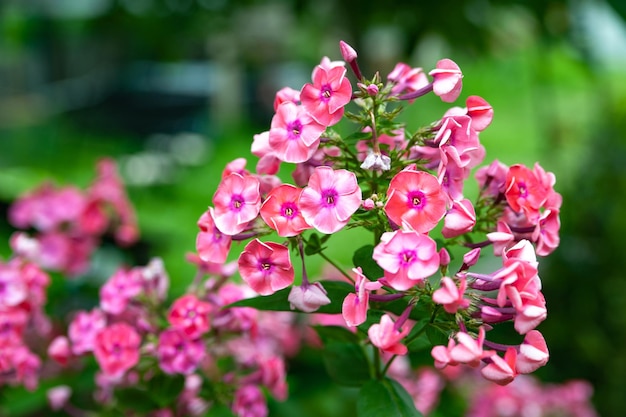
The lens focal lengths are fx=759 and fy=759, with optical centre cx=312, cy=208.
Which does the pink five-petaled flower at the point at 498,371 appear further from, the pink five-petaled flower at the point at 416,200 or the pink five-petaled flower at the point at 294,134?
the pink five-petaled flower at the point at 294,134

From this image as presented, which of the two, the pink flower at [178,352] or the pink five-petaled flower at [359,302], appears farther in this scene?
the pink flower at [178,352]

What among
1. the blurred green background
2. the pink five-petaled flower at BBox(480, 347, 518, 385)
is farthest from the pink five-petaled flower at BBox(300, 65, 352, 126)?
the blurred green background

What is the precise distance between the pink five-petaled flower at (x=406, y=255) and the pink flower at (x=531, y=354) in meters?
0.11

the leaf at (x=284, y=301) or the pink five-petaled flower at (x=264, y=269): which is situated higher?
the pink five-petaled flower at (x=264, y=269)

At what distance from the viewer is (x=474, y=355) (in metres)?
0.59

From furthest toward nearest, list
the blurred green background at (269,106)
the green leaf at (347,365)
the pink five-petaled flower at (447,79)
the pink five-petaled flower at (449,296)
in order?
the blurred green background at (269,106) < the green leaf at (347,365) < the pink five-petaled flower at (447,79) < the pink five-petaled flower at (449,296)

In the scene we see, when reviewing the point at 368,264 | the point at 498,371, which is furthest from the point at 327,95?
the point at 498,371

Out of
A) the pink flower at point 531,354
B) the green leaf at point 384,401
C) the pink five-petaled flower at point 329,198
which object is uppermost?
the pink five-petaled flower at point 329,198

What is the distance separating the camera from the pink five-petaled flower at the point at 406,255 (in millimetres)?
608

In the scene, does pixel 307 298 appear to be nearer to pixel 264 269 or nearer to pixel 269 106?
pixel 264 269

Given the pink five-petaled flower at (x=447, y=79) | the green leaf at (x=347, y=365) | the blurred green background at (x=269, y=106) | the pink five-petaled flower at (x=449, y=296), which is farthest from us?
the blurred green background at (x=269, y=106)

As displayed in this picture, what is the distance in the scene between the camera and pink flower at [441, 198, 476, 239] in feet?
2.13

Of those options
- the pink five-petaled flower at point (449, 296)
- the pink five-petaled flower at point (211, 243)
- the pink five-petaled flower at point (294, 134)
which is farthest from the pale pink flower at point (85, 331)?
the pink five-petaled flower at point (449, 296)

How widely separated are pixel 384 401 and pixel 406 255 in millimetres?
188
